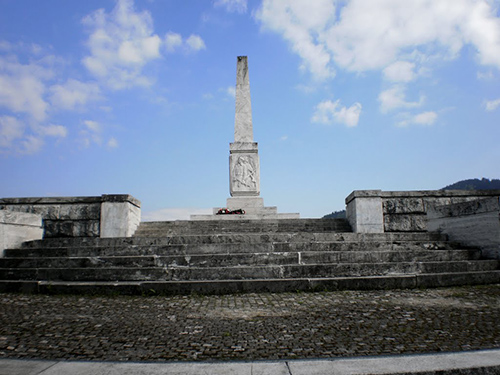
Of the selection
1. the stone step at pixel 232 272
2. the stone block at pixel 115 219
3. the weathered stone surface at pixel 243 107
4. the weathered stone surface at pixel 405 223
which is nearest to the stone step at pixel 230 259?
the stone step at pixel 232 272

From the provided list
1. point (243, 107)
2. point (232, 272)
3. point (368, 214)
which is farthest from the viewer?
point (243, 107)

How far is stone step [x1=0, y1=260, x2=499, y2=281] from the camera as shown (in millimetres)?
5367

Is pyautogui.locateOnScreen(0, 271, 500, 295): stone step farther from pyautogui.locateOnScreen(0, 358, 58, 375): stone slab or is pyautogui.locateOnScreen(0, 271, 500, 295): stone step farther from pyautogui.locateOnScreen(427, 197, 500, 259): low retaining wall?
pyautogui.locateOnScreen(0, 358, 58, 375): stone slab

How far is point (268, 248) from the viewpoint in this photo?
252 inches

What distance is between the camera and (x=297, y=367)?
219cm

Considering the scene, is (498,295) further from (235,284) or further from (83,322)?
(83,322)

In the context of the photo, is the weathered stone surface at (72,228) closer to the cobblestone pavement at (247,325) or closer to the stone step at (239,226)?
the stone step at (239,226)

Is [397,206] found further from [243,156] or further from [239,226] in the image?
[243,156]

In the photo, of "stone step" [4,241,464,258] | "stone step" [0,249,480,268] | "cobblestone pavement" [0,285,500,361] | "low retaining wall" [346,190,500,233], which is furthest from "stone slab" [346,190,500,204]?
"cobblestone pavement" [0,285,500,361]

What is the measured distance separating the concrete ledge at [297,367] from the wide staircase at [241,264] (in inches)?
104

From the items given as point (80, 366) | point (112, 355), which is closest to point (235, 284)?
point (112, 355)

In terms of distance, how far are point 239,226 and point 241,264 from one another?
2994 mm

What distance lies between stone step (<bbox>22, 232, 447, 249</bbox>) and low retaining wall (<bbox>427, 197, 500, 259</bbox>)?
40 centimetres

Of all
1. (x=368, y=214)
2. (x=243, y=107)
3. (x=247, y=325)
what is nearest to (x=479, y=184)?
(x=243, y=107)
